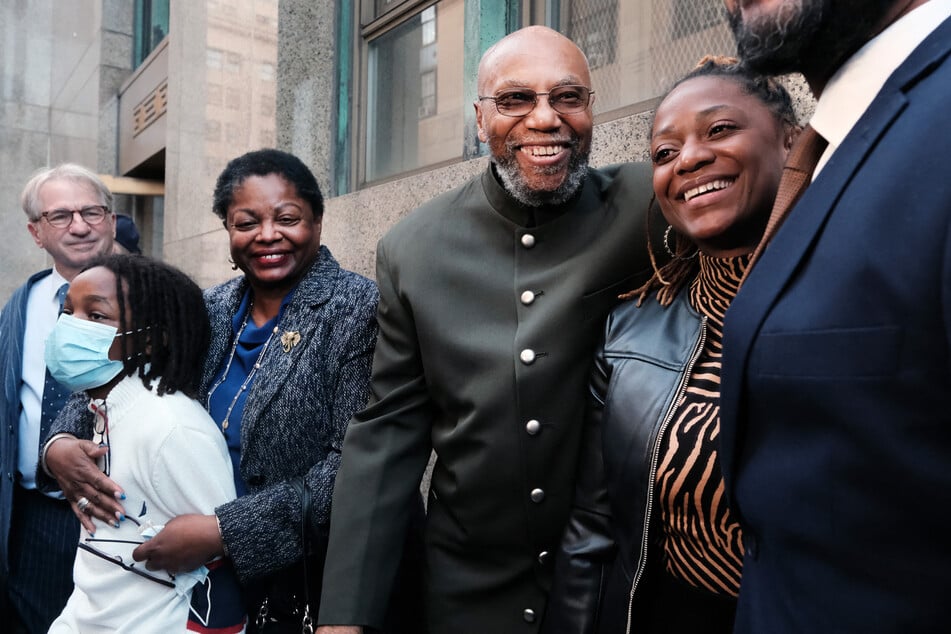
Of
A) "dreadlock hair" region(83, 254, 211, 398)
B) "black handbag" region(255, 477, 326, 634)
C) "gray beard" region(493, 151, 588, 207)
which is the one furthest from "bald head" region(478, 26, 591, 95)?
"black handbag" region(255, 477, 326, 634)

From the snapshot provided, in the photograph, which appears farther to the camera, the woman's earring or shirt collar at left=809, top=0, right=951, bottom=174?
the woman's earring

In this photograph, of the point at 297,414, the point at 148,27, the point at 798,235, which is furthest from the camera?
the point at 148,27

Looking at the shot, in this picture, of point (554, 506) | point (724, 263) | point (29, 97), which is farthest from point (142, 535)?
Result: point (29, 97)

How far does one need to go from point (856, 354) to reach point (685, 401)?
63 cm

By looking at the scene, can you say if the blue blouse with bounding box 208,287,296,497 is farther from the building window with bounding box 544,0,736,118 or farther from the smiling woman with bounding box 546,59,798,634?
the building window with bounding box 544,0,736,118

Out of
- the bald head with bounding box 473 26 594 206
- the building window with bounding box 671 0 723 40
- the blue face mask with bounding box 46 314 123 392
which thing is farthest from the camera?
the building window with bounding box 671 0 723 40

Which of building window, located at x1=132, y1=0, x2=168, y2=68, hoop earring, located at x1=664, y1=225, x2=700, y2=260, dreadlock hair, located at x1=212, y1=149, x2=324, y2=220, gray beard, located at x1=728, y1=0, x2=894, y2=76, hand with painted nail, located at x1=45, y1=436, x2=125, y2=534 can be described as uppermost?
building window, located at x1=132, y1=0, x2=168, y2=68

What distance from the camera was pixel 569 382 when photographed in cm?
191

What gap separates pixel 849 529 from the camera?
1.02 metres

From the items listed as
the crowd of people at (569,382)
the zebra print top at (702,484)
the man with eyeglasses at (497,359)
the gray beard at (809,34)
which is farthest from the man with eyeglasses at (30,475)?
the gray beard at (809,34)

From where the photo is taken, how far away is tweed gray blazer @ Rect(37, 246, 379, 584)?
214 centimetres

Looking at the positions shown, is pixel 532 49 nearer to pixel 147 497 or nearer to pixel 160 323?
pixel 160 323

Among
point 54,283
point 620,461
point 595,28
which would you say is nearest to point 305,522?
point 620,461

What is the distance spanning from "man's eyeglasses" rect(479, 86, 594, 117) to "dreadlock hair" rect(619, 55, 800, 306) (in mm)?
298
